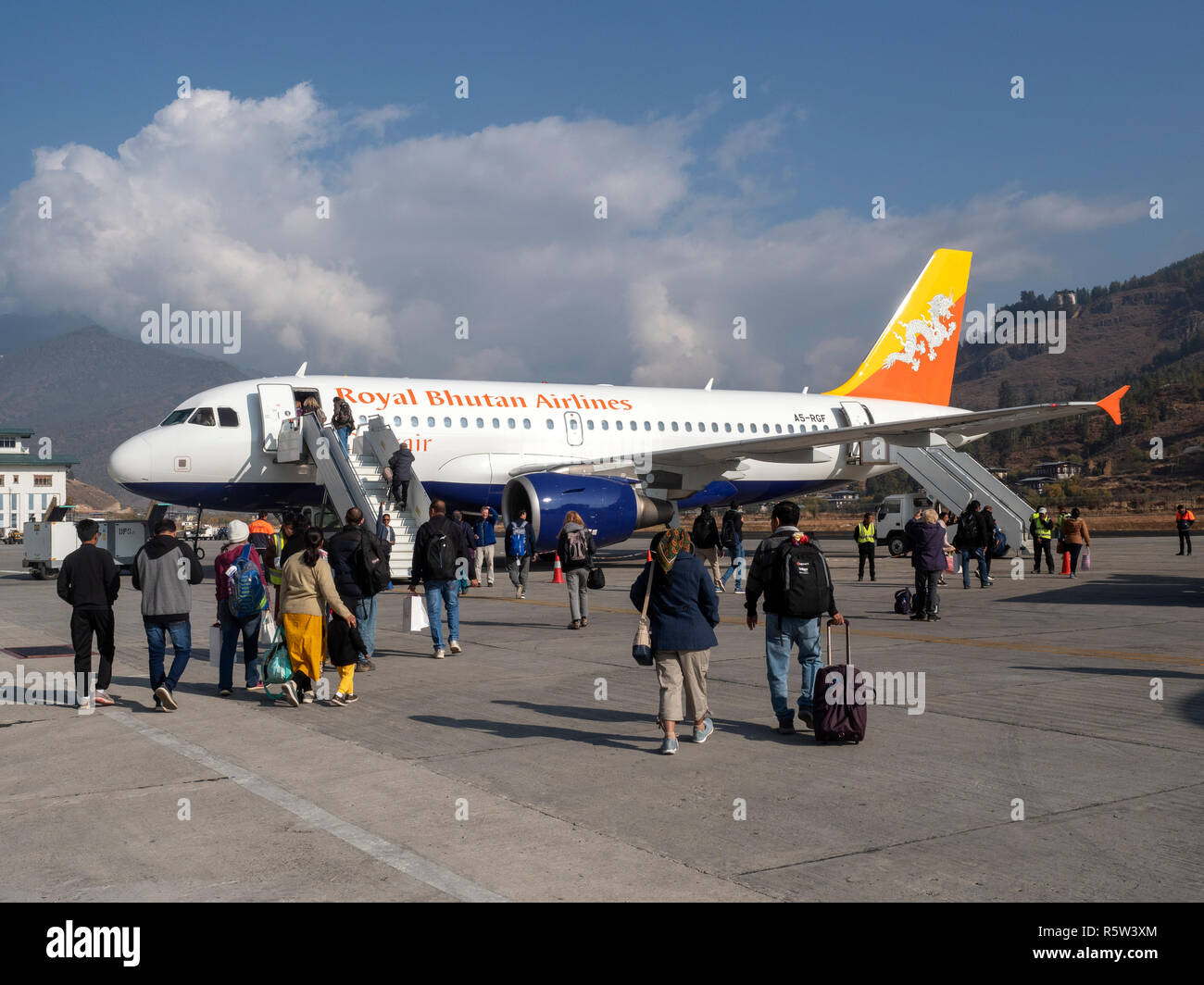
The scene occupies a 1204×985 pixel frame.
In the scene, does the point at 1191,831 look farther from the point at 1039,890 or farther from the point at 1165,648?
the point at 1165,648

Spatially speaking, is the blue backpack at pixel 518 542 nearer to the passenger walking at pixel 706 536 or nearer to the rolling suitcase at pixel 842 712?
the passenger walking at pixel 706 536

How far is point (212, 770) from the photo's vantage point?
7.25 m

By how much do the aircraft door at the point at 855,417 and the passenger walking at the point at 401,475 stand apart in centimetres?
1433

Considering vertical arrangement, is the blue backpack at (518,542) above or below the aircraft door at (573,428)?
below

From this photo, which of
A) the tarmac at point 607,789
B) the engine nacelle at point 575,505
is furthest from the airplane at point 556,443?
the tarmac at point 607,789

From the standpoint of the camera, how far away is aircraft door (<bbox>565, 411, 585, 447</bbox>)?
2592 centimetres

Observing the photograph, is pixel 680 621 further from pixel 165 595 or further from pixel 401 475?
pixel 401 475

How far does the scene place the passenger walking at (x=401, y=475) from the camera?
20938 mm

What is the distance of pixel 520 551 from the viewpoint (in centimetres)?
2036

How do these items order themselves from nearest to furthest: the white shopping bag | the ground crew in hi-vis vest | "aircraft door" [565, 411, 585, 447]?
the white shopping bag
the ground crew in hi-vis vest
"aircraft door" [565, 411, 585, 447]

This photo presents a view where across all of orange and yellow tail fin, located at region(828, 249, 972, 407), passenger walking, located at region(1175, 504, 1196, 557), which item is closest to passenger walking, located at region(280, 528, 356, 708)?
orange and yellow tail fin, located at region(828, 249, 972, 407)

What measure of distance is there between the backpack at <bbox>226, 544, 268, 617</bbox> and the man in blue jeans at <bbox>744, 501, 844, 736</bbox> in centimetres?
483

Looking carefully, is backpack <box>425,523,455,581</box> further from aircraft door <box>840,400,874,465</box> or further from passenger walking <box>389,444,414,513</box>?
aircraft door <box>840,400,874,465</box>

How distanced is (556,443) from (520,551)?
5.81 metres
